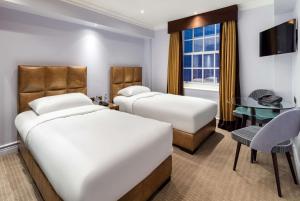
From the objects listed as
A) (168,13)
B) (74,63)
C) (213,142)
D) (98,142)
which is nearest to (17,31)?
(74,63)

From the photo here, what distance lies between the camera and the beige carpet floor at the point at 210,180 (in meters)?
1.82

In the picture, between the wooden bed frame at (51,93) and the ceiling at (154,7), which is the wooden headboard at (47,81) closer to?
the wooden bed frame at (51,93)

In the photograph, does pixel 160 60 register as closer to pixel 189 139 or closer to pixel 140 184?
pixel 189 139

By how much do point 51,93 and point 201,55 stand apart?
3554 mm

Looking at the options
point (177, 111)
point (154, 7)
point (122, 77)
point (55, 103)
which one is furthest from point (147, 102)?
point (154, 7)

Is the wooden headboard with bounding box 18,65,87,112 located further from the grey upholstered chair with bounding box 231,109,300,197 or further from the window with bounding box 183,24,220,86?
the grey upholstered chair with bounding box 231,109,300,197

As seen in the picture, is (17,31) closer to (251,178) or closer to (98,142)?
(98,142)

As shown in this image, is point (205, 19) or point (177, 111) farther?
point (205, 19)

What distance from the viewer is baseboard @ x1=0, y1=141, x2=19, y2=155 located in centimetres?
269

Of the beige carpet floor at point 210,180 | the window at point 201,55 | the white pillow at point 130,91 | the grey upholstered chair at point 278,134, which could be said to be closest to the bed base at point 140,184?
the beige carpet floor at point 210,180

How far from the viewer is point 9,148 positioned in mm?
2752

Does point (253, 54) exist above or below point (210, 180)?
above

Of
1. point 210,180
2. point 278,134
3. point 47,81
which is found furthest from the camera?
point 47,81

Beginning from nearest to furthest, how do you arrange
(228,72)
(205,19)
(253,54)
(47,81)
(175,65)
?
(47,81)
(253,54)
(228,72)
(205,19)
(175,65)
